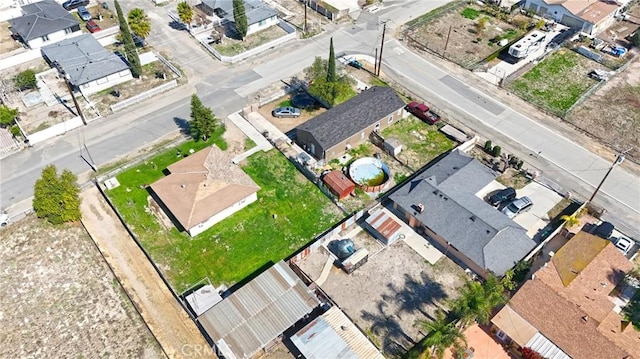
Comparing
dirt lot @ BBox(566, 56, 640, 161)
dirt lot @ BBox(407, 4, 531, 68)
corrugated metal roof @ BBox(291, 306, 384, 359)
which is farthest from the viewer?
dirt lot @ BBox(407, 4, 531, 68)

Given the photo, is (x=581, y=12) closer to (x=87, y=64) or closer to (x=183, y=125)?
(x=183, y=125)

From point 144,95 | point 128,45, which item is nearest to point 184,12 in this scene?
point 128,45

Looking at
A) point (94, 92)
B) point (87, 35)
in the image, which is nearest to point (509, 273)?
point (94, 92)

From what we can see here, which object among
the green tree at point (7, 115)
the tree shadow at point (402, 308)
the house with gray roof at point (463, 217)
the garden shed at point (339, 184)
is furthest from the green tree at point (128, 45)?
the tree shadow at point (402, 308)

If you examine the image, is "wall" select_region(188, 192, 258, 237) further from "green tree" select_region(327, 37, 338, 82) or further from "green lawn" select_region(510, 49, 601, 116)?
"green lawn" select_region(510, 49, 601, 116)

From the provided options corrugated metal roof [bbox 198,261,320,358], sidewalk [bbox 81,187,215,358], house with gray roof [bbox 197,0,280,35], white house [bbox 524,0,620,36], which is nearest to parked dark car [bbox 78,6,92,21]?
house with gray roof [bbox 197,0,280,35]

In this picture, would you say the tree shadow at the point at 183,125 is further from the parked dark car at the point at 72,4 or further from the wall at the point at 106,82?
the parked dark car at the point at 72,4
